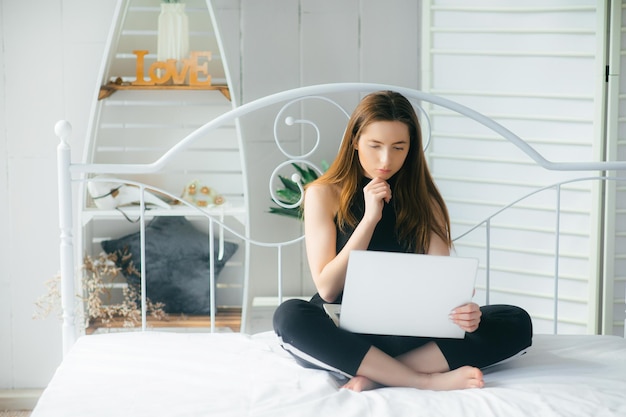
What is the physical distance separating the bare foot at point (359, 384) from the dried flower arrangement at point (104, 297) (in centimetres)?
129

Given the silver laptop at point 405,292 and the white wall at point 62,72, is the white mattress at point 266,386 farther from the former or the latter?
the white wall at point 62,72

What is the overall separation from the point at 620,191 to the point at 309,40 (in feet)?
3.96

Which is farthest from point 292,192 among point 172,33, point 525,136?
point 525,136

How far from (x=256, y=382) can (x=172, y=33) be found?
62.4 inches

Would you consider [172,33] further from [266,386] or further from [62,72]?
[266,386]

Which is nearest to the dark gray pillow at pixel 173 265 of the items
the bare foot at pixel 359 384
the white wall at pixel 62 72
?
the white wall at pixel 62 72

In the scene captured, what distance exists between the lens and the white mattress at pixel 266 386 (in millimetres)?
1340

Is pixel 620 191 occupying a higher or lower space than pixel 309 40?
lower

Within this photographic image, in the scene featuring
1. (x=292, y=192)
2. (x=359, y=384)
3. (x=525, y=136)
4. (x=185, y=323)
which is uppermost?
(x=525, y=136)

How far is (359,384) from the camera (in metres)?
1.47

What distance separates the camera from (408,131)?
69.1 inches

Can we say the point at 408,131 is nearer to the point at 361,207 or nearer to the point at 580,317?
the point at 361,207

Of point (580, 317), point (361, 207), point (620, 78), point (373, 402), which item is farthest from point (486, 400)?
point (620, 78)

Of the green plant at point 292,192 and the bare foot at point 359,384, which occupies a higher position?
the green plant at point 292,192
